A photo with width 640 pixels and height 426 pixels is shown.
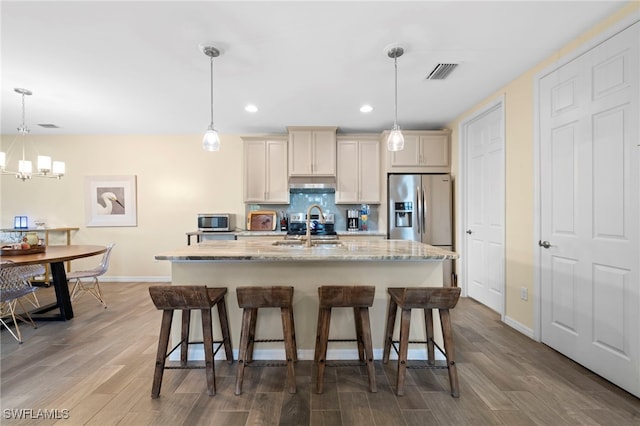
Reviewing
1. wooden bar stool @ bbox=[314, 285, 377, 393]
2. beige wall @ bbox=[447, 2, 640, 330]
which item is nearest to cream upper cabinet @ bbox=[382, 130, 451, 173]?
beige wall @ bbox=[447, 2, 640, 330]

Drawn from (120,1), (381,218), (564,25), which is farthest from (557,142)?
(120,1)

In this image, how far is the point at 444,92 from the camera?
10.6 ft

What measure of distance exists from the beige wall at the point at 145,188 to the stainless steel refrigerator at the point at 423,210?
2.56 meters

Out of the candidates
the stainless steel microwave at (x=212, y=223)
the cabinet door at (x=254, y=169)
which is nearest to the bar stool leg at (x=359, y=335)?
the cabinet door at (x=254, y=169)

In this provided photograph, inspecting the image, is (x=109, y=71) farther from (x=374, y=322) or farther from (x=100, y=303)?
(x=374, y=322)

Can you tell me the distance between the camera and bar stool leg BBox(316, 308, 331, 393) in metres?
1.85

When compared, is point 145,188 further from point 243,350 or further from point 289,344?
point 289,344

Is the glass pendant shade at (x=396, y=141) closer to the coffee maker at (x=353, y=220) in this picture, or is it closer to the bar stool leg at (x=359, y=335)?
the bar stool leg at (x=359, y=335)

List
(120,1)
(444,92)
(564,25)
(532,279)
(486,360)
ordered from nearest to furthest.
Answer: (120,1)
(564,25)
(486,360)
(532,279)
(444,92)

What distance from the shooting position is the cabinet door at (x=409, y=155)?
4.27 meters

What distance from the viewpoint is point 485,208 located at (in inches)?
138

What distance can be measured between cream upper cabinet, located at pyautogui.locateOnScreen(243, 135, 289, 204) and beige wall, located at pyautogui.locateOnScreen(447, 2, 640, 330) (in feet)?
9.73

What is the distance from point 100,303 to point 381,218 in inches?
161

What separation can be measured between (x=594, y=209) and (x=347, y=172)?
2.97m
